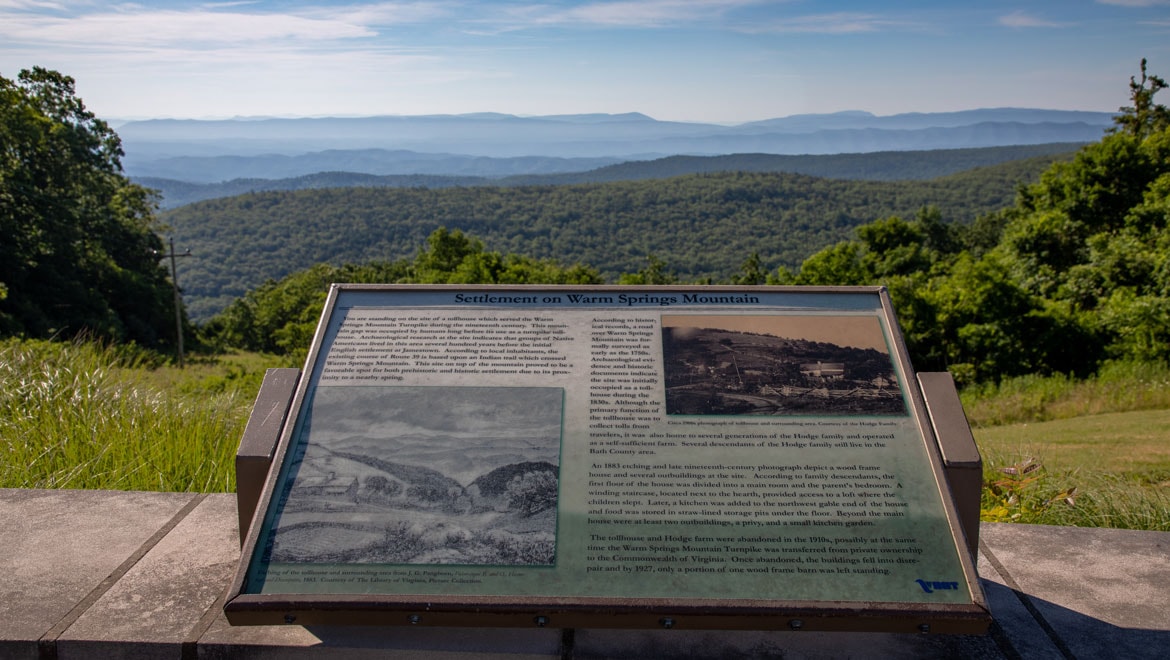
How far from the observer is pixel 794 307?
10.7 ft

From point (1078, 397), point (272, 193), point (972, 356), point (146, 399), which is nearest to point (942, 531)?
point (146, 399)

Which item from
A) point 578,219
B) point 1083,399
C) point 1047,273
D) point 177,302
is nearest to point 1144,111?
point 1047,273

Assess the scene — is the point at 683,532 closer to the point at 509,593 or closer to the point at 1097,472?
the point at 509,593

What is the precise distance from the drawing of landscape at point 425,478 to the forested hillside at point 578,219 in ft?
263

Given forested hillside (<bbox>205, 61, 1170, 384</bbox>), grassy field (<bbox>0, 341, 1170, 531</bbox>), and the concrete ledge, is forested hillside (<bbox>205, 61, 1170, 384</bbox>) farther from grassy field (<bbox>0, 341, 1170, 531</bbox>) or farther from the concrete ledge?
the concrete ledge

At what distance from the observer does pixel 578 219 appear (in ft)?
342

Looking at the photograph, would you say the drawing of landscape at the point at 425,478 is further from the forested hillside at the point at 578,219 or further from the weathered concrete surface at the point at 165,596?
the forested hillside at the point at 578,219

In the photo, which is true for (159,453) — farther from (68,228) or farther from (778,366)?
(68,228)

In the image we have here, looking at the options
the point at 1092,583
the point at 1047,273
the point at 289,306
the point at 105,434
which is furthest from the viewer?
the point at 289,306

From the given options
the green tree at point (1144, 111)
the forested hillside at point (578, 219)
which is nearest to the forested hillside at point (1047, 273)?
the green tree at point (1144, 111)

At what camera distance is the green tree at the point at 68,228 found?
26906 millimetres

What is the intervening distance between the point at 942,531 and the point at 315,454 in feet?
6.91

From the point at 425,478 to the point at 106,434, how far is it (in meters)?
3.25

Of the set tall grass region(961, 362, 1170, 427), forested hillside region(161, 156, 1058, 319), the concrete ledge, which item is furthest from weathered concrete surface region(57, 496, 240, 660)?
forested hillside region(161, 156, 1058, 319)
